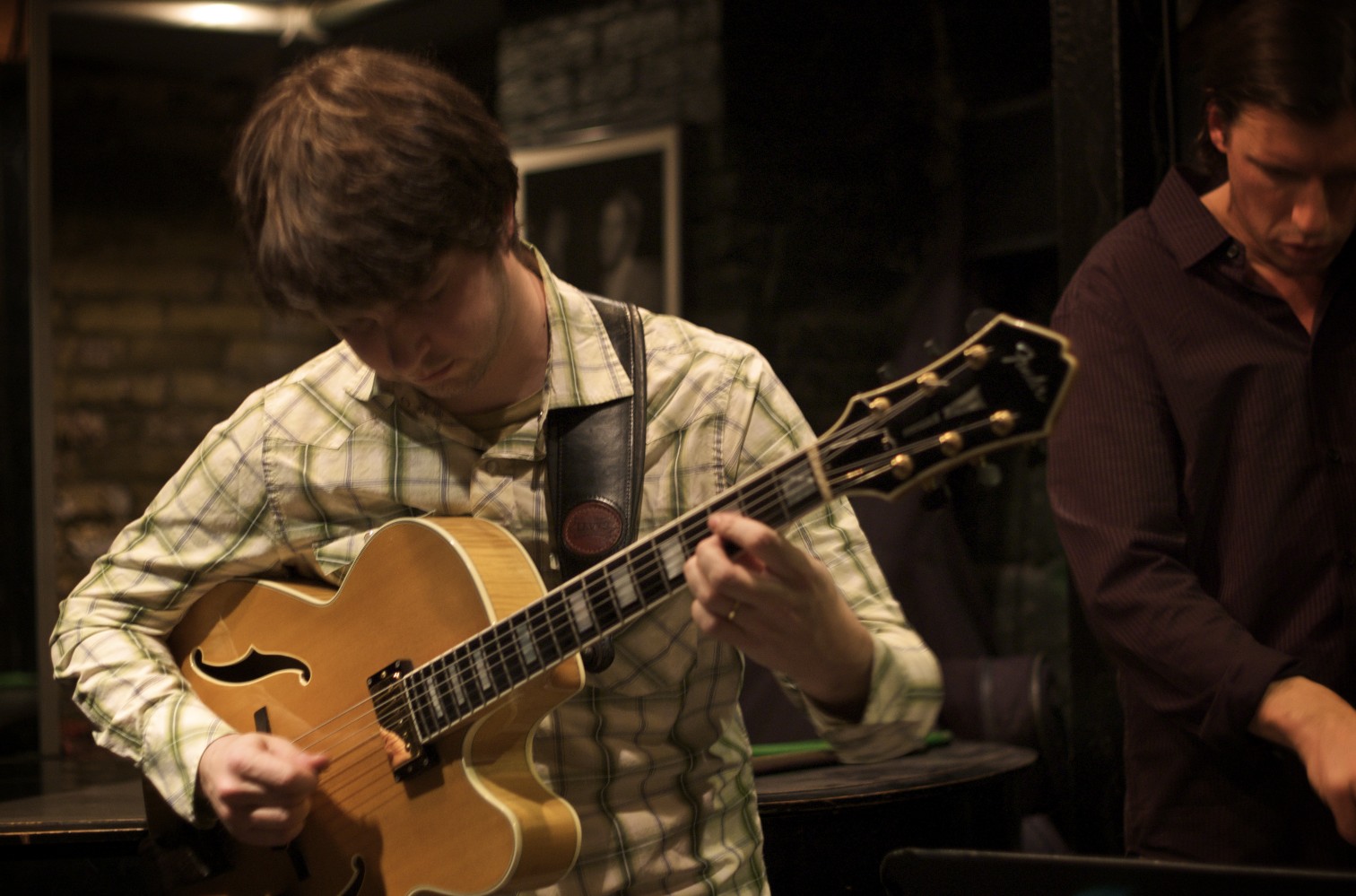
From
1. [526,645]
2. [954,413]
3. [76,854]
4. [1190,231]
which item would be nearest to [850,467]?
[954,413]

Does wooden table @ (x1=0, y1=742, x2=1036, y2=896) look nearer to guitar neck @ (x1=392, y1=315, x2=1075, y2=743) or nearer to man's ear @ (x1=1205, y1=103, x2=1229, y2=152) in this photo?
guitar neck @ (x1=392, y1=315, x2=1075, y2=743)

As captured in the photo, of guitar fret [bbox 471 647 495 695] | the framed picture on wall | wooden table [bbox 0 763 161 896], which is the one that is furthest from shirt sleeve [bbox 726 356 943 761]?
the framed picture on wall

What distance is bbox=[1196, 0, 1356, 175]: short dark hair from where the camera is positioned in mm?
1894

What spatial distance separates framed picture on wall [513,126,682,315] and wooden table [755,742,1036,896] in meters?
2.38

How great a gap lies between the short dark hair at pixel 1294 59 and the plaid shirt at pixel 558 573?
846 mm

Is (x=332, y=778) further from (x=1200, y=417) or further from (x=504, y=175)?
(x=1200, y=417)

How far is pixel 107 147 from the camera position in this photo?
19.3 feet

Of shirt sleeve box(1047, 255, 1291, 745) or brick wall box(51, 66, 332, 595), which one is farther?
brick wall box(51, 66, 332, 595)

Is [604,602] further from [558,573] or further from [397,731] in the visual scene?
[397,731]

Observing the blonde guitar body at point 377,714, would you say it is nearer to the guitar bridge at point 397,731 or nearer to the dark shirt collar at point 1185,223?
the guitar bridge at point 397,731

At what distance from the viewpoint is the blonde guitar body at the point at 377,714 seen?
1.58 m

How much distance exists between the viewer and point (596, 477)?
1.66 m

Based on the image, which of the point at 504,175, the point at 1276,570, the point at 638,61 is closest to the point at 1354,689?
the point at 1276,570

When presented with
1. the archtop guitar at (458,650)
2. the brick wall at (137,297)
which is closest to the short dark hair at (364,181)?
the archtop guitar at (458,650)
